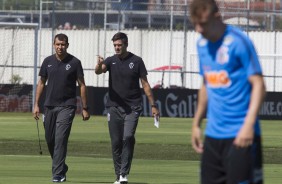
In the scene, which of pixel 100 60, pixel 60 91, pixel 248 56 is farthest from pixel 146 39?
pixel 248 56

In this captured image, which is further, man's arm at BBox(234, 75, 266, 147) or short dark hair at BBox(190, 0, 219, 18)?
short dark hair at BBox(190, 0, 219, 18)

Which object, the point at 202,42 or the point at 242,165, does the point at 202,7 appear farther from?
the point at 242,165

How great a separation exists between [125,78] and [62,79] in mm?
993

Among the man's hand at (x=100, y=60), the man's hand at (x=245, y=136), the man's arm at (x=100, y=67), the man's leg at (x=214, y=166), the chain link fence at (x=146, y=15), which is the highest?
the chain link fence at (x=146, y=15)

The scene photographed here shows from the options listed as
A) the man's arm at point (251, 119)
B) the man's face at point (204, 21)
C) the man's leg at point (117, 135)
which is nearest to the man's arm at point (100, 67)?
the man's leg at point (117, 135)

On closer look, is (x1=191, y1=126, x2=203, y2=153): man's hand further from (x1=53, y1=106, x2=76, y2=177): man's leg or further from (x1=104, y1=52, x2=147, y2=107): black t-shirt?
(x1=104, y1=52, x2=147, y2=107): black t-shirt

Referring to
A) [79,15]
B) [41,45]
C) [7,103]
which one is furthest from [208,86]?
[79,15]

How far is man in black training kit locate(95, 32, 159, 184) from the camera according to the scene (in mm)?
16984

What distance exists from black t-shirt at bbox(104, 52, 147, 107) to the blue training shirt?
311 inches

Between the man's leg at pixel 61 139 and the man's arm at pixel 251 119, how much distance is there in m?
8.12

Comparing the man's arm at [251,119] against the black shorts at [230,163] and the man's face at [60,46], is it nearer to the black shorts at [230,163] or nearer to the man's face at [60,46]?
the black shorts at [230,163]


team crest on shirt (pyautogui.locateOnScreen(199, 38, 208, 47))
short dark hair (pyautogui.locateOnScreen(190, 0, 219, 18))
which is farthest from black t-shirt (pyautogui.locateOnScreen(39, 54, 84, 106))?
short dark hair (pyautogui.locateOnScreen(190, 0, 219, 18))

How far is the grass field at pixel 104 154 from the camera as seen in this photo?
58.6ft

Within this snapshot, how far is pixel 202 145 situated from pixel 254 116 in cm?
87
